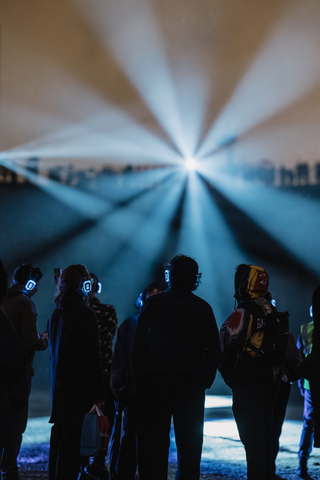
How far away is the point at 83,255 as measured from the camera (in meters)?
15.1

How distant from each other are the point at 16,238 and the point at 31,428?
28.7 ft

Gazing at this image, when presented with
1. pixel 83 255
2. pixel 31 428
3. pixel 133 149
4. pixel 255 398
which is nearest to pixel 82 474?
pixel 255 398

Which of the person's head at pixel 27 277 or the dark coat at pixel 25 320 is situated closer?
the dark coat at pixel 25 320

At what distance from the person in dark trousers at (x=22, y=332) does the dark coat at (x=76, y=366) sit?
26 cm

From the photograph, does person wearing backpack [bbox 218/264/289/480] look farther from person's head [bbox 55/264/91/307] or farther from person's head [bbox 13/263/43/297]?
person's head [bbox 13/263/43/297]

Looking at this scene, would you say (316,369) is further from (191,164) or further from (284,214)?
(284,214)

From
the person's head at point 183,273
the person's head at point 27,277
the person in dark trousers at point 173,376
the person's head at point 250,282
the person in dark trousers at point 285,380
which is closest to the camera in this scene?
the person in dark trousers at point 173,376

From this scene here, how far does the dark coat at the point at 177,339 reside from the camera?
2803mm

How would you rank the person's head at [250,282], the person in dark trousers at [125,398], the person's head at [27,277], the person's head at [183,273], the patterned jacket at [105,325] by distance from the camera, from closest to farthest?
the person's head at [183,273]
the person's head at [250,282]
the person in dark trousers at [125,398]
the person's head at [27,277]
the patterned jacket at [105,325]

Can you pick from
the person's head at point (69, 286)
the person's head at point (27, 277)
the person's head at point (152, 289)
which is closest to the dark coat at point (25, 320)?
the person's head at point (27, 277)

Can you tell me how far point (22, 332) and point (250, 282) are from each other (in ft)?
5.30

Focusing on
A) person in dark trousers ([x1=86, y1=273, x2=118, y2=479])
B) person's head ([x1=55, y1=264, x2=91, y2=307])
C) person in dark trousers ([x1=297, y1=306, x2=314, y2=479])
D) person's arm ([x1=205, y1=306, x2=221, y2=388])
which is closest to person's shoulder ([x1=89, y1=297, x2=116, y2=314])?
person in dark trousers ([x1=86, y1=273, x2=118, y2=479])

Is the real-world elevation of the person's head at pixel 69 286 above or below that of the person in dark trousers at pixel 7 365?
above

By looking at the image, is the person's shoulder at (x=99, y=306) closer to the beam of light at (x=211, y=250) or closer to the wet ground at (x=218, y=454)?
the wet ground at (x=218, y=454)
